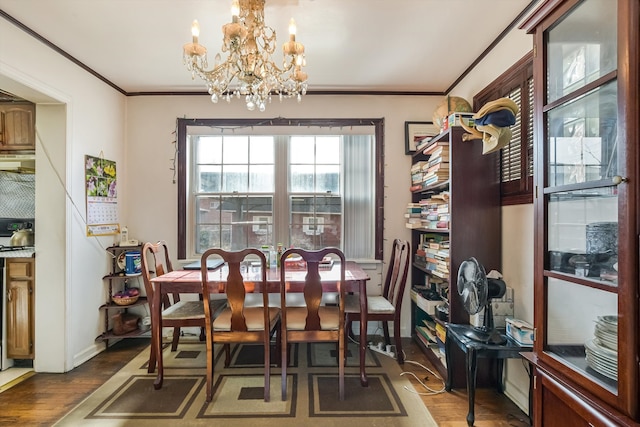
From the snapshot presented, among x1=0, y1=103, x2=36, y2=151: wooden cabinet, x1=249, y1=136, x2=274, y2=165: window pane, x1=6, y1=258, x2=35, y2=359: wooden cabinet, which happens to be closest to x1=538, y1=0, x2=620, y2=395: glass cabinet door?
x1=249, y1=136, x2=274, y2=165: window pane

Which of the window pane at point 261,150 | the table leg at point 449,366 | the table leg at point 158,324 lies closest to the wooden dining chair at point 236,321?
the table leg at point 158,324

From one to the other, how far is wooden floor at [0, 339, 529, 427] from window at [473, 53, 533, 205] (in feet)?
4.52

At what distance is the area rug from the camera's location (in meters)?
1.94

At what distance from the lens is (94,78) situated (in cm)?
291

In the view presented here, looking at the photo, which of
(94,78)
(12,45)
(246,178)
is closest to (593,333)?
(246,178)

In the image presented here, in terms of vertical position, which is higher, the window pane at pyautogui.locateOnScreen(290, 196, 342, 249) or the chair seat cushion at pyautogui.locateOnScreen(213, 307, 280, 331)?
the window pane at pyautogui.locateOnScreen(290, 196, 342, 249)

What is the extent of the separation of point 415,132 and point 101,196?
319 centimetres

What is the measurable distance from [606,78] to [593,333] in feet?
3.01

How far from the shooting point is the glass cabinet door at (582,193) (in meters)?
1.08

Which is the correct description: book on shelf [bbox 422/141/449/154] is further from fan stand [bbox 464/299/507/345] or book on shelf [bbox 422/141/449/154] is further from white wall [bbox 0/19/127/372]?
white wall [bbox 0/19/127/372]

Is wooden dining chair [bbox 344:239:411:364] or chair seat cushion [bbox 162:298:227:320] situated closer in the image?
chair seat cushion [bbox 162:298:227:320]

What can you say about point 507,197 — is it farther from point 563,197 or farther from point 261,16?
point 261,16

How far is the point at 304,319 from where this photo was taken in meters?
2.29

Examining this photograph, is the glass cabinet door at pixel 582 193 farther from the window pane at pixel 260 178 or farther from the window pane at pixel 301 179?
the window pane at pixel 260 178
